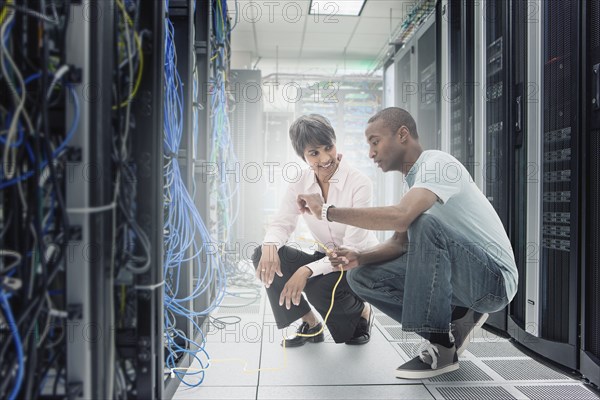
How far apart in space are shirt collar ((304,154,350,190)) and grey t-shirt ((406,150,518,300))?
410mm

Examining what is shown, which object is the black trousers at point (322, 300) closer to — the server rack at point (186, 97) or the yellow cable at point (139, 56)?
the server rack at point (186, 97)

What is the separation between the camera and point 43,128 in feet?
2.79

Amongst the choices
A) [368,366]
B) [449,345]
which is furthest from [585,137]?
[368,366]

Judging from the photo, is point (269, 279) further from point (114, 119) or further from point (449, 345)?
point (114, 119)

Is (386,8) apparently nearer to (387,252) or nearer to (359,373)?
(387,252)

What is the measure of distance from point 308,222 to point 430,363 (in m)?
0.86

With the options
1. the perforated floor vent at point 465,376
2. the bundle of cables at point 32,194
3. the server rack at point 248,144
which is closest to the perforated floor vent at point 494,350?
the perforated floor vent at point 465,376

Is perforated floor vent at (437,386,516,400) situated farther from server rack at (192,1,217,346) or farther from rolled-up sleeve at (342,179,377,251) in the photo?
server rack at (192,1,217,346)

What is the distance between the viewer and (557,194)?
1.75 m

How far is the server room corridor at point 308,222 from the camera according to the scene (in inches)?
35.7

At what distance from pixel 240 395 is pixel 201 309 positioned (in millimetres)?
849

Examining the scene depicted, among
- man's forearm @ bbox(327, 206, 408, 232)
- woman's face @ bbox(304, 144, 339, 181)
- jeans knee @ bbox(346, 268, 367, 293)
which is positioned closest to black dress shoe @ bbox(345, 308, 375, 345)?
jeans knee @ bbox(346, 268, 367, 293)

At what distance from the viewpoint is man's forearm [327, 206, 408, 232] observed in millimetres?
1549

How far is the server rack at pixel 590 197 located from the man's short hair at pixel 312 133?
3.40ft
